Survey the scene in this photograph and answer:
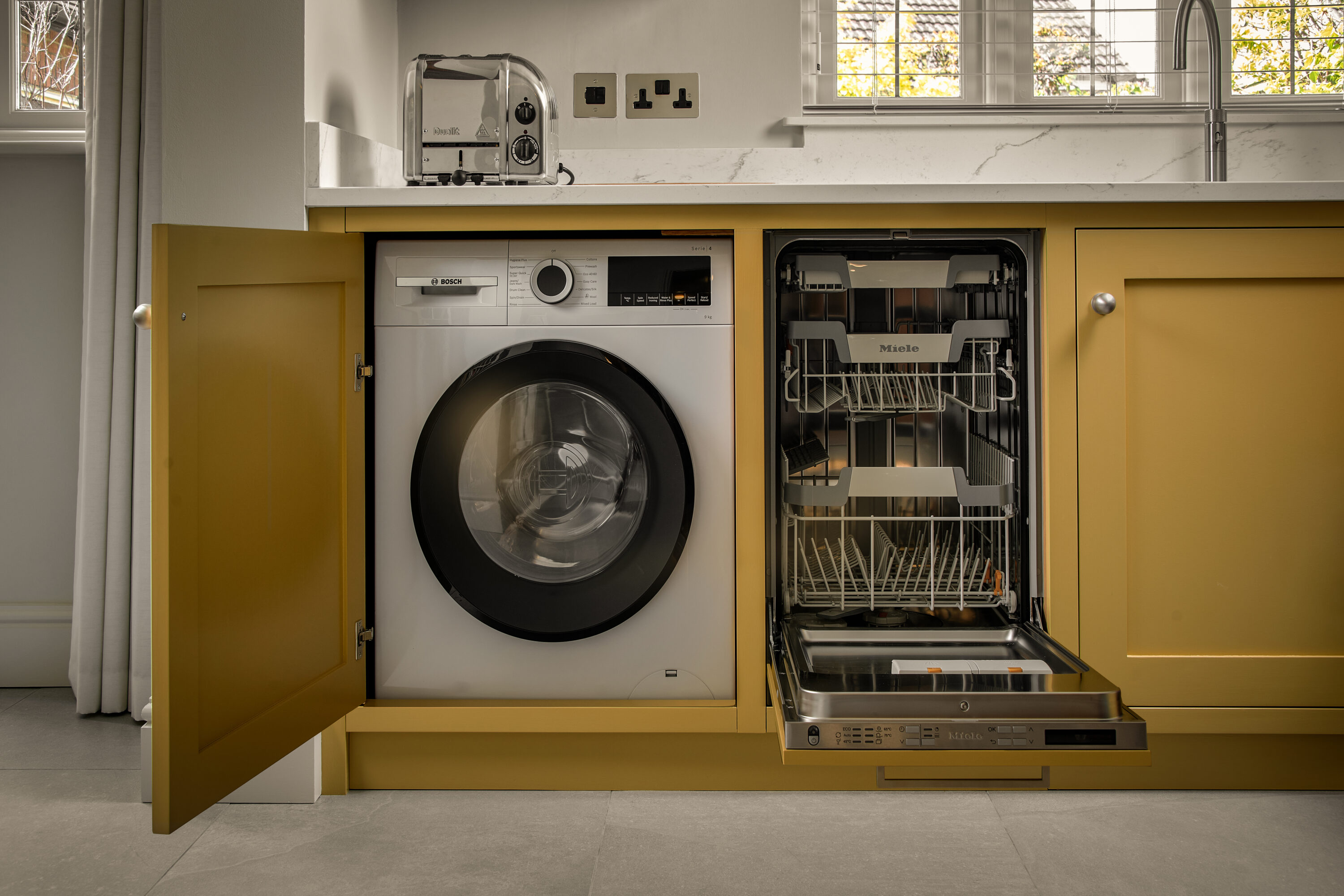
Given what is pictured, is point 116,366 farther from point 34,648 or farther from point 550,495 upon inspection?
point 550,495

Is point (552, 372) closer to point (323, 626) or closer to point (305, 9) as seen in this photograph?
point (323, 626)

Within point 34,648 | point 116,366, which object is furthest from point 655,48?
point 34,648

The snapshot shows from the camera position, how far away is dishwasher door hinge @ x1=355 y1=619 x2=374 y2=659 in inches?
54.4

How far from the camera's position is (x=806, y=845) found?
1.29 m

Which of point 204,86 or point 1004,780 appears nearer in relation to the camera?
point 1004,780

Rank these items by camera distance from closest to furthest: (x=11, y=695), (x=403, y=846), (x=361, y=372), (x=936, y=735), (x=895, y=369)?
(x=936, y=735), (x=403, y=846), (x=361, y=372), (x=895, y=369), (x=11, y=695)

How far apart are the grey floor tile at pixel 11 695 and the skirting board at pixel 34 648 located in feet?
0.04

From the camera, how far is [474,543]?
1.40 meters

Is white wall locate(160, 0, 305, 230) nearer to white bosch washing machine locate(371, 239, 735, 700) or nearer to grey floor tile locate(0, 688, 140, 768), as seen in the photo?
white bosch washing machine locate(371, 239, 735, 700)

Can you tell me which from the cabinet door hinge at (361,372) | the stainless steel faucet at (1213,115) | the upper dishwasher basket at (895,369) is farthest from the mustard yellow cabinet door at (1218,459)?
the cabinet door hinge at (361,372)

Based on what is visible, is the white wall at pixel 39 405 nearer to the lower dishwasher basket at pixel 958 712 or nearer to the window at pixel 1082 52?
the lower dishwasher basket at pixel 958 712

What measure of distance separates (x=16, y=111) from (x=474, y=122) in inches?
50.1

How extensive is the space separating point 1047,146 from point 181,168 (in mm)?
1882

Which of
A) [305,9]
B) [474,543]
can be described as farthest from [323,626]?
[305,9]
